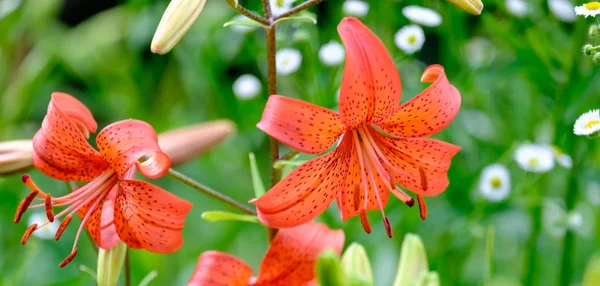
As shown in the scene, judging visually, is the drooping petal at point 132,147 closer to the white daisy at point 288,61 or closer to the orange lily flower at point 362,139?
the orange lily flower at point 362,139

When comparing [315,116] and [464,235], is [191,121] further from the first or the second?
[315,116]

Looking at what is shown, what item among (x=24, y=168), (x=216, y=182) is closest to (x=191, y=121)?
(x=216, y=182)

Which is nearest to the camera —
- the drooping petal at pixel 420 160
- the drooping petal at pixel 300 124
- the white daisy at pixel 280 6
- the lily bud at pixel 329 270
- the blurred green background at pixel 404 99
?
the lily bud at pixel 329 270

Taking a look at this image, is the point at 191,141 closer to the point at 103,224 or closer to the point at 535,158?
the point at 103,224

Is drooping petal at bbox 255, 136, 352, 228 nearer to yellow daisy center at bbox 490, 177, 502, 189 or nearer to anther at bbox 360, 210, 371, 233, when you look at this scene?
anther at bbox 360, 210, 371, 233

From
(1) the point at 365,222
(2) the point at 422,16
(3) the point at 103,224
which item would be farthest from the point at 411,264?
(2) the point at 422,16

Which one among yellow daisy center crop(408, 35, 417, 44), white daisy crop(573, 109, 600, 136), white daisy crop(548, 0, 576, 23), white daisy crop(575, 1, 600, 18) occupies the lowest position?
yellow daisy center crop(408, 35, 417, 44)

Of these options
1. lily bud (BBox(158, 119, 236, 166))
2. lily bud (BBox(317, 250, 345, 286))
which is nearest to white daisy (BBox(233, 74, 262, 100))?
lily bud (BBox(158, 119, 236, 166))

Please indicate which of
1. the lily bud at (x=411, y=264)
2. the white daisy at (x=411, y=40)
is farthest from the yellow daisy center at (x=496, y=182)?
the lily bud at (x=411, y=264)
